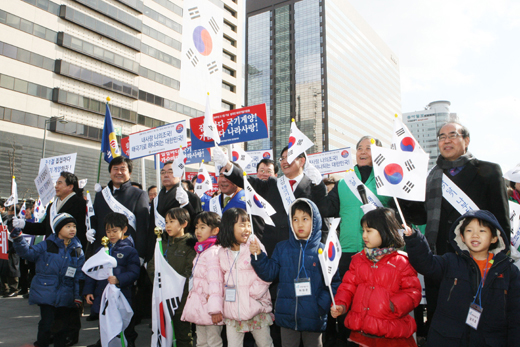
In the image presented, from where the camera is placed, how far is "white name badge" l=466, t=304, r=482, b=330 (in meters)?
2.66

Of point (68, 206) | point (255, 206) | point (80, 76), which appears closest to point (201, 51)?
point (255, 206)

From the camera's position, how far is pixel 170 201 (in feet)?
17.4

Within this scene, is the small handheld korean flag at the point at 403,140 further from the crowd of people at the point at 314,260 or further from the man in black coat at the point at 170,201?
the man in black coat at the point at 170,201

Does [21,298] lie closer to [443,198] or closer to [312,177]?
[312,177]

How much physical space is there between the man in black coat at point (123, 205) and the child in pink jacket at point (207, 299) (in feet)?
4.54

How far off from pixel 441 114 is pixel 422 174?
146430 mm

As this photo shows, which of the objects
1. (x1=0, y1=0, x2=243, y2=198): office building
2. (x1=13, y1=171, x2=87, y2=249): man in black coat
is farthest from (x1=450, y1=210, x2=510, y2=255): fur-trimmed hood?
(x1=0, y1=0, x2=243, y2=198): office building

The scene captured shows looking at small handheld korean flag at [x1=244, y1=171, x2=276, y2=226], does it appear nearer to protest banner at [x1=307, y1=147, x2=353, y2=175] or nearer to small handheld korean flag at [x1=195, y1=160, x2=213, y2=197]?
small handheld korean flag at [x1=195, y1=160, x2=213, y2=197]

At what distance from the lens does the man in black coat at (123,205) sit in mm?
4996

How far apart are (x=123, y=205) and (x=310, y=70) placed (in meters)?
75.1

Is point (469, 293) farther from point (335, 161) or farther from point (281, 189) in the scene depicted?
point (335, 161)

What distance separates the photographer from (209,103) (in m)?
5.16

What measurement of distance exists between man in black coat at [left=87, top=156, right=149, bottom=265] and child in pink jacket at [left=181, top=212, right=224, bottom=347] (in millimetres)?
1383

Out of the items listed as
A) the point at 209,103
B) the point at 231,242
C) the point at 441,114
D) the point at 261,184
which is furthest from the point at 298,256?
the point at 441,114
